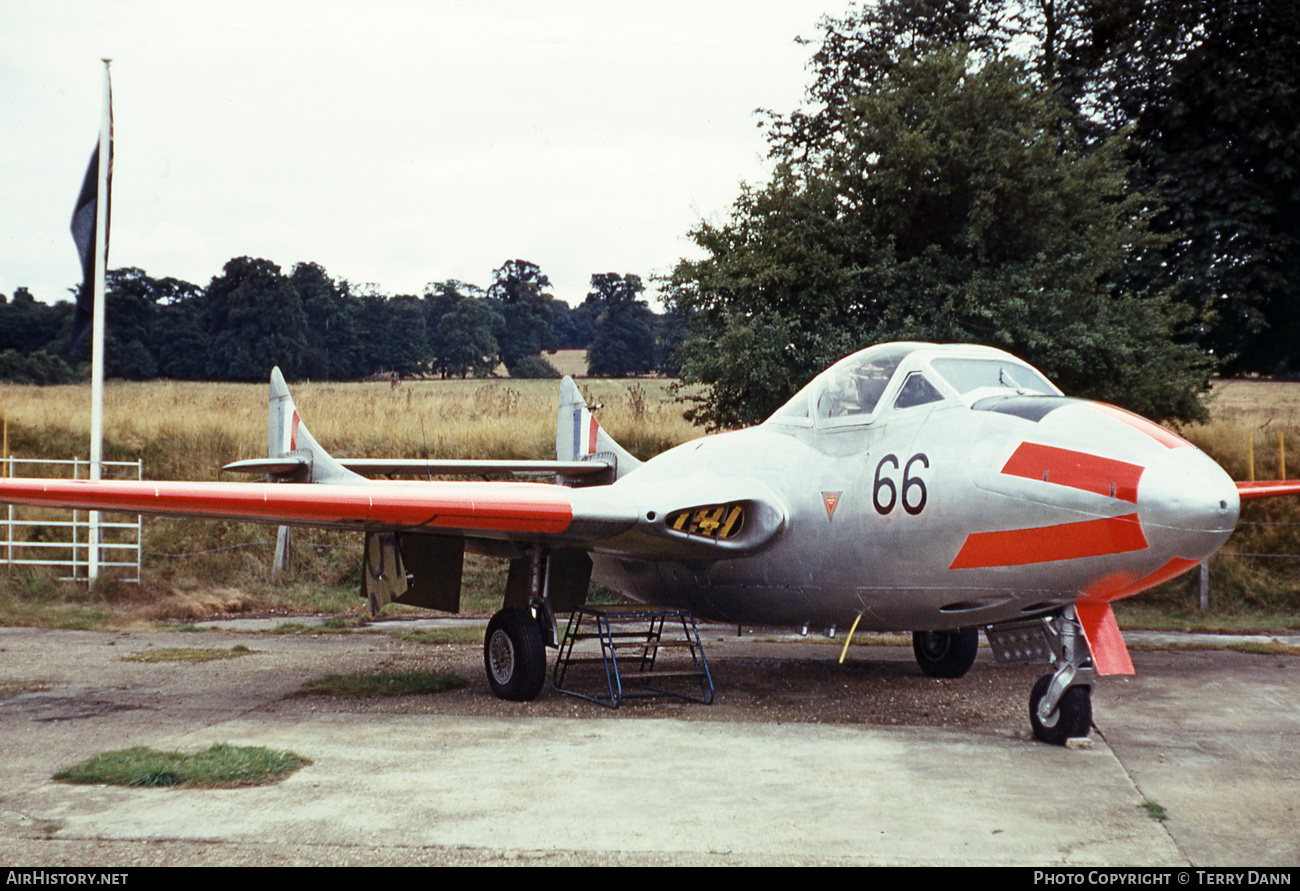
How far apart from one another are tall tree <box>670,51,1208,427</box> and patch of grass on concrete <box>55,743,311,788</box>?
900cm

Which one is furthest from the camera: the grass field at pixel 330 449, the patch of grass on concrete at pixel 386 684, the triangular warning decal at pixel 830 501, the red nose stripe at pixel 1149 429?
the grass field at pixel 330 449

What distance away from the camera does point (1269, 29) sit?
1869 centimetres

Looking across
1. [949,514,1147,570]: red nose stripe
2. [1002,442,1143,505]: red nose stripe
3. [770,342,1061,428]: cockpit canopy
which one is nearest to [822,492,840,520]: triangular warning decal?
[770,342,1061,428]: cockpit canopy

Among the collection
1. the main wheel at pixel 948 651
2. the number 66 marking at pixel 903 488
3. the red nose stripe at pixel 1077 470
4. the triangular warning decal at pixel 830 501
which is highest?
the red nose stripe at pixel 1077 470

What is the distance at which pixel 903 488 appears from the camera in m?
7.25

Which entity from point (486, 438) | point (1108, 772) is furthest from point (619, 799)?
point (486, 438)

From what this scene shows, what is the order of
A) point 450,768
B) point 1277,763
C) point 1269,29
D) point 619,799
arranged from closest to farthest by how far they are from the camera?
point 619,799 < point 450,768 < point 1277,763 < point 1269,29

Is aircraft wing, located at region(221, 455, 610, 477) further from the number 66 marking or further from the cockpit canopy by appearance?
the number 66 marking

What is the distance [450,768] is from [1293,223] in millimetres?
20583

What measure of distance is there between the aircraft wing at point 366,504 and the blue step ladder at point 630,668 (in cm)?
111

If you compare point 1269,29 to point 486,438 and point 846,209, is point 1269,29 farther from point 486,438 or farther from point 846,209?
point 486,438

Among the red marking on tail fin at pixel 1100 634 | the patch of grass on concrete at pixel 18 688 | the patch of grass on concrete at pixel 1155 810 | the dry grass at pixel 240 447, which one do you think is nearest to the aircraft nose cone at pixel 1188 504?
the red marking on tail fin at pixel 1100 634

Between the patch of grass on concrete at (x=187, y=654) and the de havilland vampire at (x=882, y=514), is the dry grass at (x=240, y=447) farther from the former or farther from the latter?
the de havilland vampire at (x=882, y=514)

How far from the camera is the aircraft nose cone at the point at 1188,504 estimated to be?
231 inches
